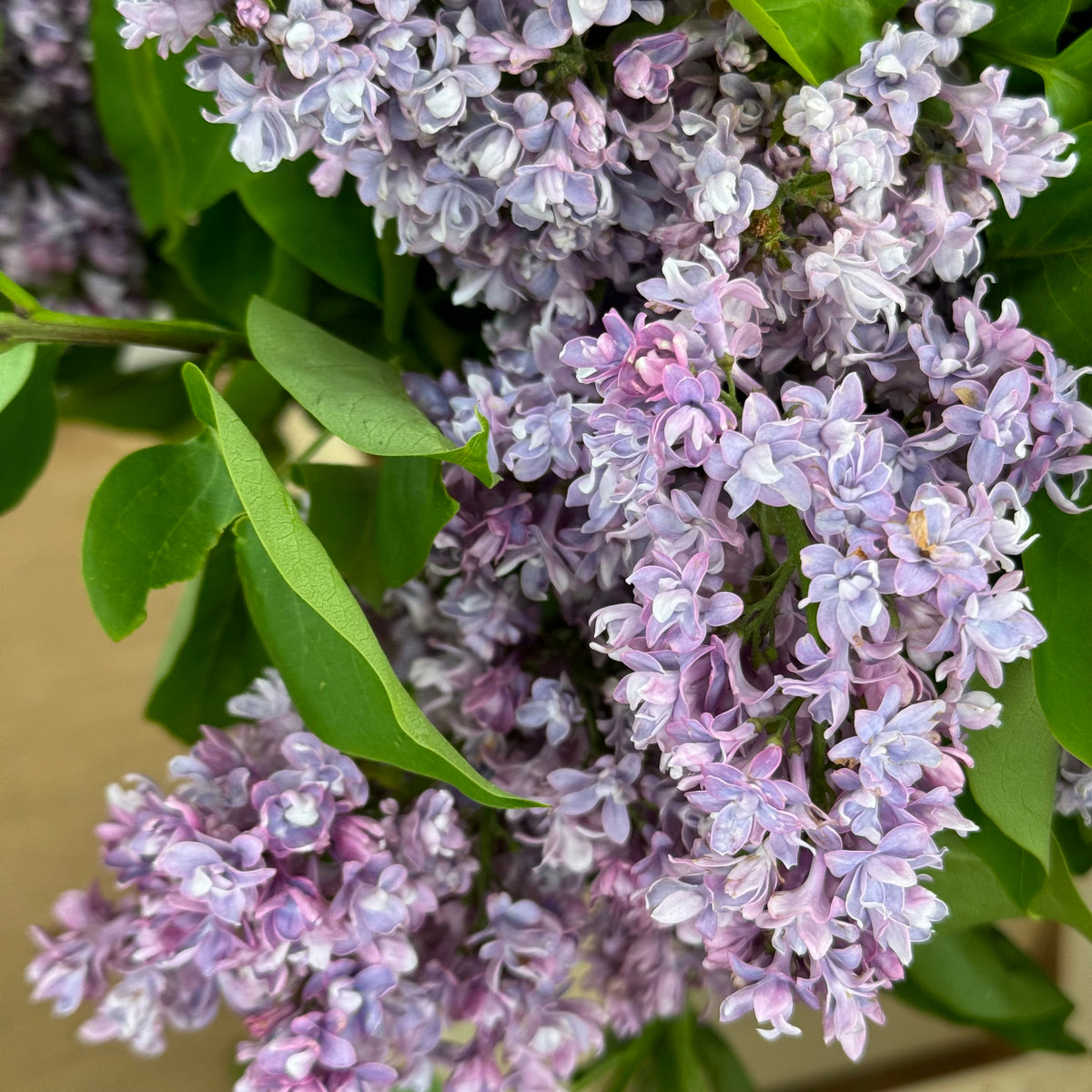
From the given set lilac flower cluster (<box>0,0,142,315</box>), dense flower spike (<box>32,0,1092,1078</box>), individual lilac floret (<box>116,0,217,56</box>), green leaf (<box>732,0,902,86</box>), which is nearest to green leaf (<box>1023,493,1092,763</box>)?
dense flower spike (<box>32,0,1092,1078</box>)

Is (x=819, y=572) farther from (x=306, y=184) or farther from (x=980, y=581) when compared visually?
(x=306, y=184)

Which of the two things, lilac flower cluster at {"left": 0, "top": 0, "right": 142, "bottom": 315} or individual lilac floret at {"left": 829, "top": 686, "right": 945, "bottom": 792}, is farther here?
lilac flower cluster at {"left": 0, "top": 0, "right": 142, "bottom": 315}

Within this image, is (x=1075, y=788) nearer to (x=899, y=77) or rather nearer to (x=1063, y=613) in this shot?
(x=1063, y=613)

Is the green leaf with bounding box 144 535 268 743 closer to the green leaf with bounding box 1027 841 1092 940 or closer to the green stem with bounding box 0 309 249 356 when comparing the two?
the green stem with bounding box 0 309 249 356

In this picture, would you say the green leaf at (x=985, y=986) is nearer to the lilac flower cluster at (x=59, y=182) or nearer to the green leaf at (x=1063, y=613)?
the green leaf at (x=1063, y=613)

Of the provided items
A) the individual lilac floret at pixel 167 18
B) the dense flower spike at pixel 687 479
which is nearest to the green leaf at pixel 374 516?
the dense flower spike at pixel 687 479

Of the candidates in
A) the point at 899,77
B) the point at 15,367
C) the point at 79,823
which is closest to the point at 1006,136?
the point at 899,77
